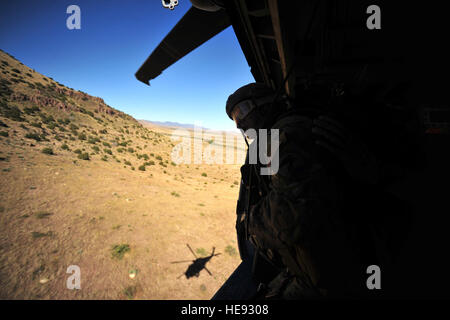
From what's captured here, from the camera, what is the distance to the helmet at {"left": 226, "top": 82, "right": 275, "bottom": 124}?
2012 millimetres

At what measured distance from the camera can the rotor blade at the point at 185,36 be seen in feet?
6.97

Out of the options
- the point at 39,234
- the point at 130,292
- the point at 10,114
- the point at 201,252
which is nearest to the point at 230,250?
the point at 201,252

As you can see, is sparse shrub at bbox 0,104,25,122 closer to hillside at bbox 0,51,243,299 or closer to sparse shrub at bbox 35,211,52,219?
hillside at bbox 0,51,243,299

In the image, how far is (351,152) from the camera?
111 centimetres

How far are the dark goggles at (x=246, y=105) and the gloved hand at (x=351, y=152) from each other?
100cm

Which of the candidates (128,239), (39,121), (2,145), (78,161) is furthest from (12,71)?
(128,239)

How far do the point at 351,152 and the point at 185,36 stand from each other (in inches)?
100

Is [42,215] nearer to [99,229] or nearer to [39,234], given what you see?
[39,234]

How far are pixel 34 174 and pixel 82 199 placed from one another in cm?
339

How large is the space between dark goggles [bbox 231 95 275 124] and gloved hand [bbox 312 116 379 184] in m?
1.00

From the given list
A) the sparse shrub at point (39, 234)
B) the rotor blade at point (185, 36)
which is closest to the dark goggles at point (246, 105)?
the rotor blade at point (185, 36)

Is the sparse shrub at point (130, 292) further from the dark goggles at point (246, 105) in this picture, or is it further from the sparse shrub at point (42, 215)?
the dark goggles at point (246, 105)

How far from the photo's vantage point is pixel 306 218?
1035 mm

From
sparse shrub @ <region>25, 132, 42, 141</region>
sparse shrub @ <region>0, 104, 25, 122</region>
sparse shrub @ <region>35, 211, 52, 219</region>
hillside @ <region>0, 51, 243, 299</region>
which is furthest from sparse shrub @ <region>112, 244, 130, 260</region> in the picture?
sparse shrub @ <region>0, 104, 25, 122</region>
